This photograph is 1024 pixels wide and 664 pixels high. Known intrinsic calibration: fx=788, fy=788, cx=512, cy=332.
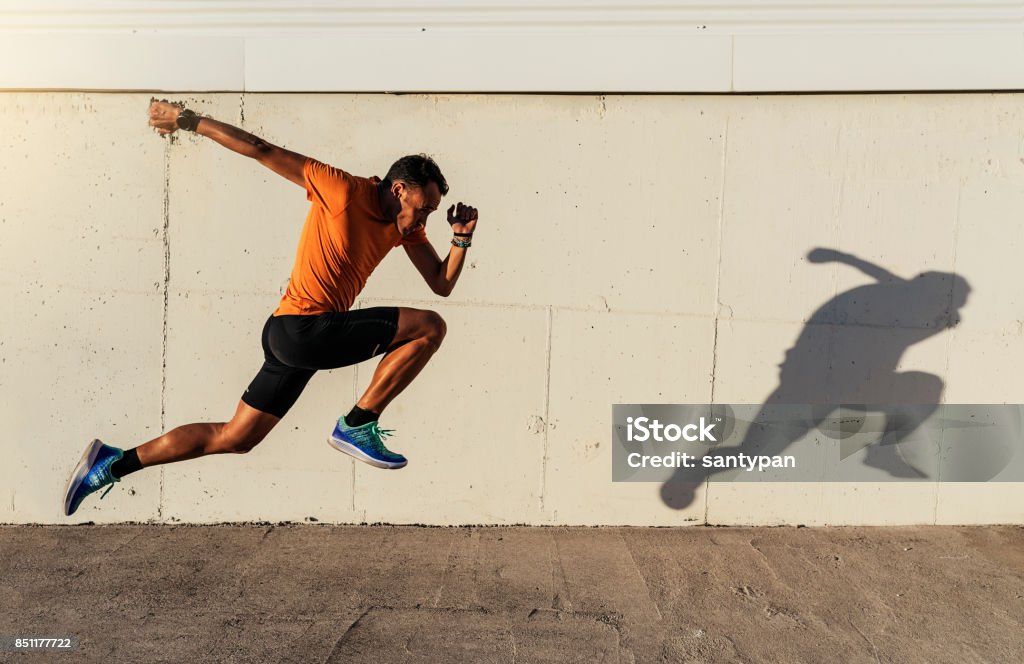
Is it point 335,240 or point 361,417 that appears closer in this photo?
point 335,240

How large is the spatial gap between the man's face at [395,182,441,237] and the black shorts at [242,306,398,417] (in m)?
0.57

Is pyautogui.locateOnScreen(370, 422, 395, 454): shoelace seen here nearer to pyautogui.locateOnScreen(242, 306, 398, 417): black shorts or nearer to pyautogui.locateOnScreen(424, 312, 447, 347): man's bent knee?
pyautogui.locateOnScreen(242, 306, 398, 417): black shorts

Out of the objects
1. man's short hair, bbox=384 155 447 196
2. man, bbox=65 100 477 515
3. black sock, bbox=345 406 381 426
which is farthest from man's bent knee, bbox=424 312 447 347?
man's short hair, bbox=384 155 447 196

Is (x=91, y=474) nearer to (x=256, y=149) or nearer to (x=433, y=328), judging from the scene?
(x=256, y=149)

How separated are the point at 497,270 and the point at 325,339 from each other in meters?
1.29

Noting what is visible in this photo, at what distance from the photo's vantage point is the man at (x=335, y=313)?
4594mm

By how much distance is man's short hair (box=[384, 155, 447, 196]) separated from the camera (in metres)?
4.86

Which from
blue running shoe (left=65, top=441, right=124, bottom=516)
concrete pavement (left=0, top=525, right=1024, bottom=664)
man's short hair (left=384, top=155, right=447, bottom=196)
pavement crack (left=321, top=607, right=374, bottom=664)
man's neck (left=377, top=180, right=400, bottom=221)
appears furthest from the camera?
→ blue running shoe (left=65, top=441, right=124, bottom=516)

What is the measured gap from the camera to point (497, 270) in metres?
5.23

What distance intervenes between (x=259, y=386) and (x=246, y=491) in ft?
2.86

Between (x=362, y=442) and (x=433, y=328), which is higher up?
(x=433, y=328)
